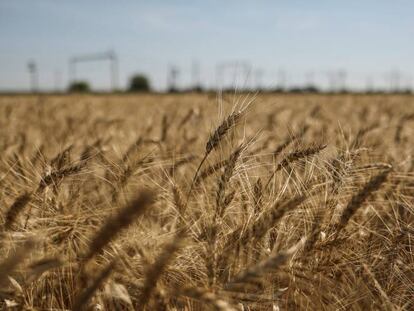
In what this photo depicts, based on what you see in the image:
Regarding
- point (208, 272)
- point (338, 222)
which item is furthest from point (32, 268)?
point (338, 222)

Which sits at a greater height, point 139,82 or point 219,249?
point 219,249

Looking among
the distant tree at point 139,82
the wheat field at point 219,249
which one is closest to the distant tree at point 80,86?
the distant tree at point 139,82

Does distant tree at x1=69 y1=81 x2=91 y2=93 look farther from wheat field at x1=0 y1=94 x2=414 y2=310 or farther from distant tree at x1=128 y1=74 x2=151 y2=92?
wheat field at x1=0 y1=94 x2=414 y2=310

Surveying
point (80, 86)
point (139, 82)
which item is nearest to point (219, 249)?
point (80, 86)

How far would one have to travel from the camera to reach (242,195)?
1.52 metres

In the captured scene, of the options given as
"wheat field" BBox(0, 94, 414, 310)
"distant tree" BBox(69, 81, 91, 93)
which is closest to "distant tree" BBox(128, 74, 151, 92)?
"distant tree" BBox(69, 81, 91, 93)

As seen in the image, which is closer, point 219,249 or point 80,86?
point 219,249

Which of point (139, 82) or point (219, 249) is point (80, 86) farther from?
point (219, 249)

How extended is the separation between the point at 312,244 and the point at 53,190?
Result: 0.87 meters

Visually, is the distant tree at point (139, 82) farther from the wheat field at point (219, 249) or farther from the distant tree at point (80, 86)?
the wheat field at point (219, 249)

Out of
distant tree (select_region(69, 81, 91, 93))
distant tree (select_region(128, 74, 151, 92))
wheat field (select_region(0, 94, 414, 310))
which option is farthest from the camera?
distant tree (select_region(128, 74, 151, 92))

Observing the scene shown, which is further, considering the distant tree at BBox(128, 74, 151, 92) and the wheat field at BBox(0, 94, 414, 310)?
the distant tree at BBox(128, 74, 151, 92)

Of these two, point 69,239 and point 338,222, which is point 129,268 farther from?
point 338,222

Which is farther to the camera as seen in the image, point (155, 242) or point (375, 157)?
point (375, 157)
